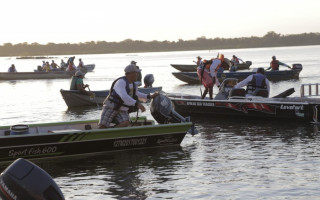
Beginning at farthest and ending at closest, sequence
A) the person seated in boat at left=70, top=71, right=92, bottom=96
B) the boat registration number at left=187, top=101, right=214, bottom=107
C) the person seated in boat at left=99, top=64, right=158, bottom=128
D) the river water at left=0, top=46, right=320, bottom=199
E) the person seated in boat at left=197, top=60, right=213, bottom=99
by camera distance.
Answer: the person seated in boat at left=70, top=71, right=92, bottom=96
the person seated in boat at left=197, top=60, right=213, bottom=99
the boat registration number at left=187, top=101, right=214, bottom=107
the person seated in boat at left=99, top=64, right=158, bottom=128
the river water at left=0, top=46, right=320, bottom=199

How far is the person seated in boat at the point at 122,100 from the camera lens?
13156 mm

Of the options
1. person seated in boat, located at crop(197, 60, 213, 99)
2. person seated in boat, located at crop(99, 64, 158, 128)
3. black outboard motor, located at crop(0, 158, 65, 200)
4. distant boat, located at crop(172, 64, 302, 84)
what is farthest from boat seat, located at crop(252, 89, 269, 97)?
distant boat, located at crop(172, 64, 302, 84)

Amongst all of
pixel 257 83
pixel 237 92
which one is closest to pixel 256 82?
pixel 257 83

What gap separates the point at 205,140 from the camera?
16.5 metres

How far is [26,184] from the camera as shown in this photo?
7289mm

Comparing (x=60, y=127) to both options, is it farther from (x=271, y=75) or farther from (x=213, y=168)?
(x=271, y=75)

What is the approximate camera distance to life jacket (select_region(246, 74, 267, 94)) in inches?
770

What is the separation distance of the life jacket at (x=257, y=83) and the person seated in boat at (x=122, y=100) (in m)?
6.86

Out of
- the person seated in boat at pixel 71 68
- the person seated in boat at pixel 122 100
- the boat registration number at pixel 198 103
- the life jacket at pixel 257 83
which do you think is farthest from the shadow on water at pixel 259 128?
the person seated in boat at pixel 71 68

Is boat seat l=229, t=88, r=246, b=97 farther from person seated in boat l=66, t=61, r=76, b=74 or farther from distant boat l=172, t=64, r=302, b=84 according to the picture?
person seated in boat l=66, t=61, r=76, b=74

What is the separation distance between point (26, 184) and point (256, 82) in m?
13.7

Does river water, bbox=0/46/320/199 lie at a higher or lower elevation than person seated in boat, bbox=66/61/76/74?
lower

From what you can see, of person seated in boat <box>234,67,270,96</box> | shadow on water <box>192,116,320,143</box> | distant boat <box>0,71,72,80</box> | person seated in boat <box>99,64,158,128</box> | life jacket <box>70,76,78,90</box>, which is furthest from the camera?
distant boat <box>0,71,72,80</box>

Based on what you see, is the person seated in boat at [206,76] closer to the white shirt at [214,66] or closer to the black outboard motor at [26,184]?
the white shirt at [214,66]
